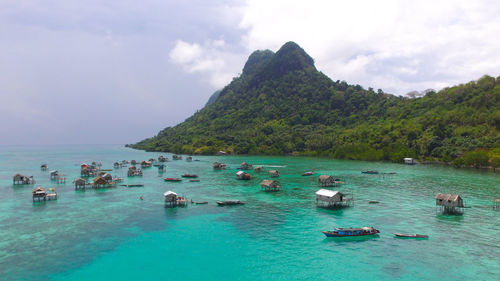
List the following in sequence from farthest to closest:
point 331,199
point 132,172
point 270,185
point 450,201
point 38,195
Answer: point 132,172
point 270,185
point 38,195
point 331,199
point 450,201

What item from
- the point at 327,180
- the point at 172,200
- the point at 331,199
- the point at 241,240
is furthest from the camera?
the point at 327,180

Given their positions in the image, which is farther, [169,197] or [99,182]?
[99,182]

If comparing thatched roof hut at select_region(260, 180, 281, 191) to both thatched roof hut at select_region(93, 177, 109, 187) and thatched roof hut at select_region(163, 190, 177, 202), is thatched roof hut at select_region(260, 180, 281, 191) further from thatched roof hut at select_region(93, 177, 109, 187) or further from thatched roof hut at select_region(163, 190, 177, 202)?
thatched roof hut at select_region(93, 177, 109, 187)

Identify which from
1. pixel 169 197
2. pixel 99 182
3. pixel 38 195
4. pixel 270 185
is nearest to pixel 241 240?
pixel 169 197

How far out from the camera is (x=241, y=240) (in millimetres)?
39656

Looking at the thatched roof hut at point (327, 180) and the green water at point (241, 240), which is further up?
the thatched roof hut at point (327, 180)

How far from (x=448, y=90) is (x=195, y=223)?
187587mm

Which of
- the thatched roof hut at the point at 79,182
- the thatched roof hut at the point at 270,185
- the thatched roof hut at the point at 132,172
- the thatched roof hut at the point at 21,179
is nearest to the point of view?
the thatched roof hut at the point at 270,185

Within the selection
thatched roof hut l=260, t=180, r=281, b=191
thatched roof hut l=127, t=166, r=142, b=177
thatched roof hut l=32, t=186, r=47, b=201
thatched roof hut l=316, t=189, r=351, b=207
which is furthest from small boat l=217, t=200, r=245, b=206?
thatched roof hut l=127, t=166, r=142, b=177

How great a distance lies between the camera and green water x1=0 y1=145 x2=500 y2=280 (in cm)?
3148

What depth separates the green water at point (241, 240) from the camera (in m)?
31.5

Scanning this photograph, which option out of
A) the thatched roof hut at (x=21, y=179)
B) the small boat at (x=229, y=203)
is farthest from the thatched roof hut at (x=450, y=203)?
the thatched roof hut at (x=21, y=179)

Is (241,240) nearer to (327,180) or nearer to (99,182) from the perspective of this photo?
(327,180)

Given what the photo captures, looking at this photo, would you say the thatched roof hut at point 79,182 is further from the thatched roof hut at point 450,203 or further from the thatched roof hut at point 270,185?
the thatched roof hut at point 450,203
